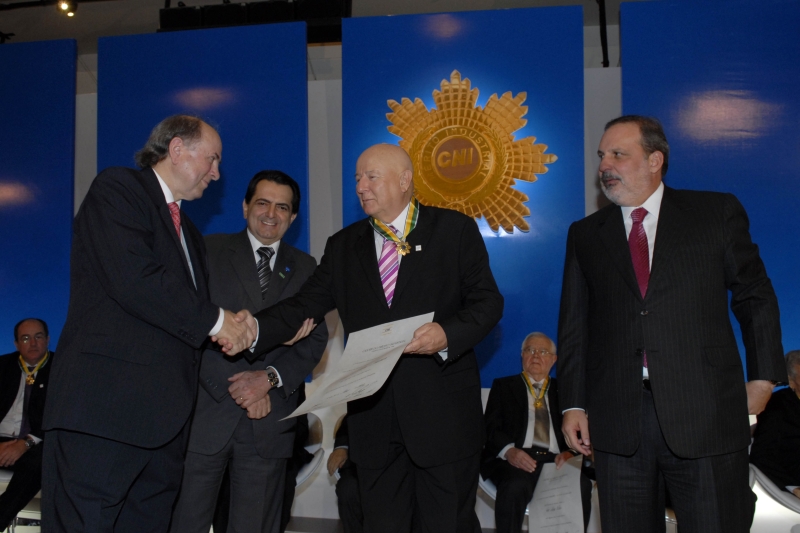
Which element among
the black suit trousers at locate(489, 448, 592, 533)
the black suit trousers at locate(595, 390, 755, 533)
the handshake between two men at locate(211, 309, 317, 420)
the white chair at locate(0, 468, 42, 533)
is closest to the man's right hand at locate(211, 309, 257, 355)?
the handshake between two men at locate(211, 309, 317, 420)

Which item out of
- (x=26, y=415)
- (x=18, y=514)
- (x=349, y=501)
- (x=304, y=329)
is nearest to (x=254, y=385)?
(x=304, y=329)

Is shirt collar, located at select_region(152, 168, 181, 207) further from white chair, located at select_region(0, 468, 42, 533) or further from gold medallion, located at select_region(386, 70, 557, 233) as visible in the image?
white chair, located at select_region(0, 468, 42, 533)

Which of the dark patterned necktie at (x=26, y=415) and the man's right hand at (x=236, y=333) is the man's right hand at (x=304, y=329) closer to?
the man's right hand at (x=236, y=333)

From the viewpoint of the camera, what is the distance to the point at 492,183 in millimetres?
4777

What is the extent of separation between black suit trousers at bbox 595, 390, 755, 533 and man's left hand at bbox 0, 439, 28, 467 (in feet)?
12.6

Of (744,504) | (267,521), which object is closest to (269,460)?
(267,521)

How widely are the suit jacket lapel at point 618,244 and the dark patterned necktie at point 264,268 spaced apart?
157 centimetres

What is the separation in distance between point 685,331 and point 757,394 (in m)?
0.34

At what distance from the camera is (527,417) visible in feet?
14.9

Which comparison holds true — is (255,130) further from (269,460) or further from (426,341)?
(426,341)

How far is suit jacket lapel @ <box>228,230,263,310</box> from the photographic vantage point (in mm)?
3240

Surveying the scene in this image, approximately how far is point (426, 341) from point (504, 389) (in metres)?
2.35

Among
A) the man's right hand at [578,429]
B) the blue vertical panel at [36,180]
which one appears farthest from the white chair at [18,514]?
the man's right hand at [578,429]

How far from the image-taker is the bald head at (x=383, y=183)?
2.75 metres
